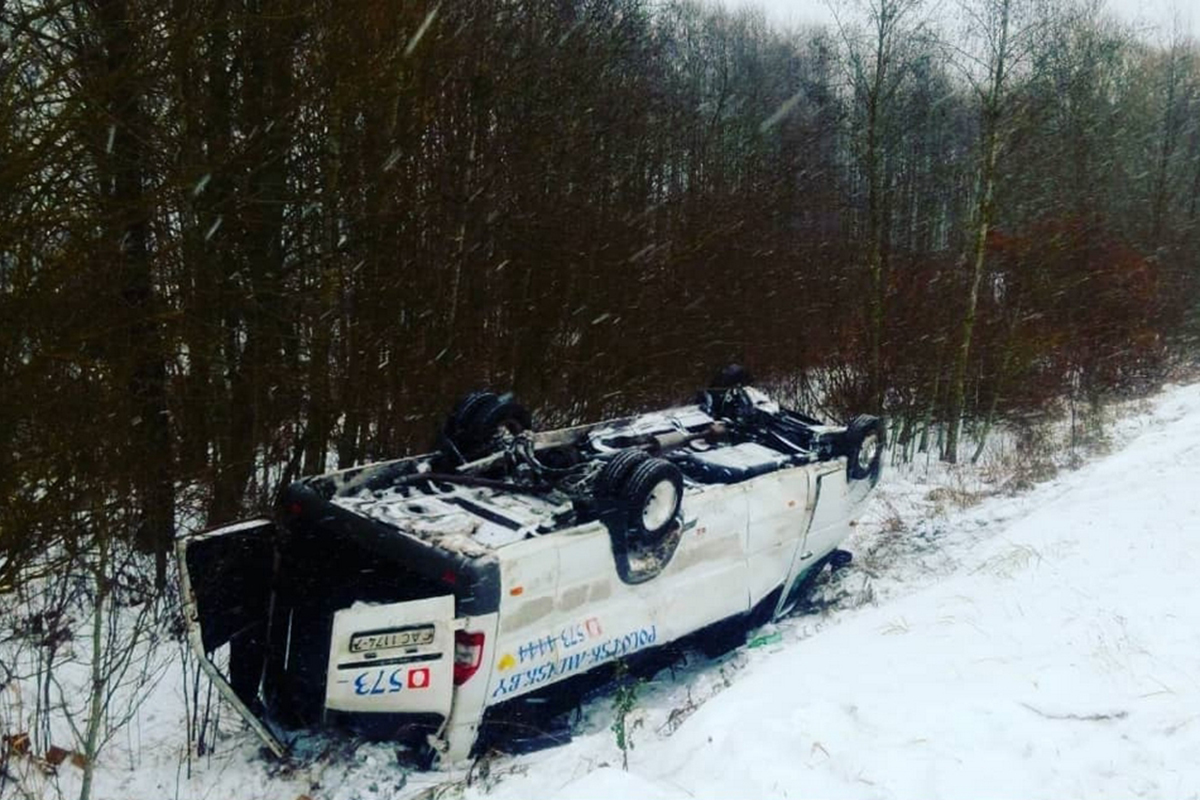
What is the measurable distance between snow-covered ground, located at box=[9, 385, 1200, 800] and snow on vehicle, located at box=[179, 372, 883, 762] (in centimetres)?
34

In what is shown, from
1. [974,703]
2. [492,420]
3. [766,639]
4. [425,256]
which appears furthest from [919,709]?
[425,256]

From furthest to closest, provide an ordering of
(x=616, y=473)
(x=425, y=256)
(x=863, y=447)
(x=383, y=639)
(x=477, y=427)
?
(x=425, y=256), (x=863, y=447), (x=477, y=427), (x=616, y=473), (x=383, y=639)

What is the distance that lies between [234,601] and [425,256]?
16.1 ft

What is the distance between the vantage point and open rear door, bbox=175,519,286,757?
4.59 meters

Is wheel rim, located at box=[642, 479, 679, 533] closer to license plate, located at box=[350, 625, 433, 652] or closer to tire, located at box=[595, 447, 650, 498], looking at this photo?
tire, located at box=[595, 447, 650, 498]

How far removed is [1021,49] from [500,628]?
36.9 ft

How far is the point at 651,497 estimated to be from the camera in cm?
506

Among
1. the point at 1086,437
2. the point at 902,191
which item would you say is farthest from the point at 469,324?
the point at 902,191

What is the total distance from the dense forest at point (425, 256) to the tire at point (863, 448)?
4170 mm

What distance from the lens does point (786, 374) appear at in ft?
Answer: 52.3

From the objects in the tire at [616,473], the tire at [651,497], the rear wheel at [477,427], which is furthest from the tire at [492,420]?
the tire at [651,497]

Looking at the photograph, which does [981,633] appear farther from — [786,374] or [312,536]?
[786,374]

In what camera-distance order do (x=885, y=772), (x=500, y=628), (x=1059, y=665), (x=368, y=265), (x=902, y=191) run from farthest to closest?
(x=902, y=191) < (x=368, y=265) < (x=500, y=628) < (x=1059, y=665) < (x=885, y=772)

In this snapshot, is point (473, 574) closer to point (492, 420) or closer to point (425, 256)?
point (492, 420)
